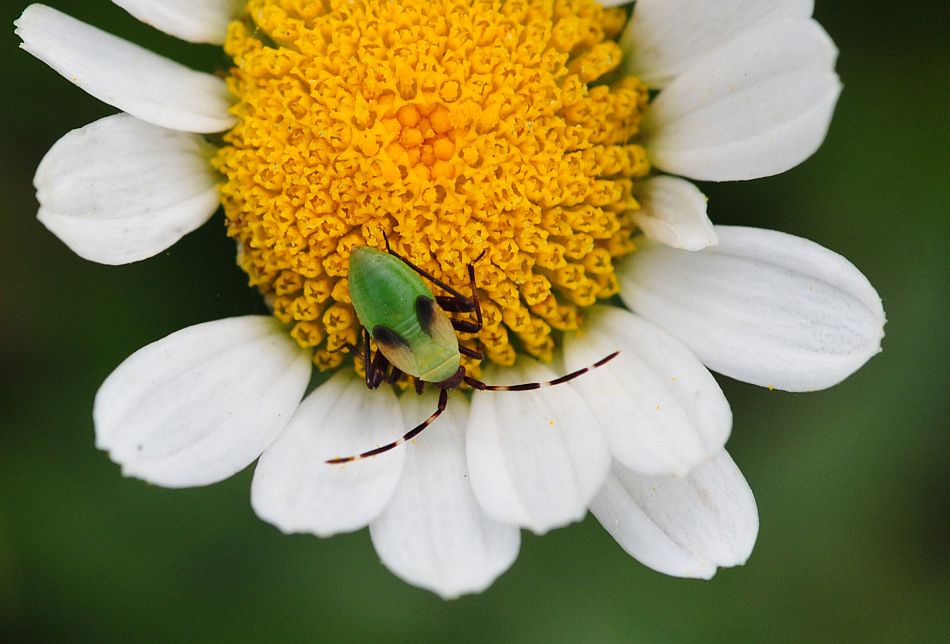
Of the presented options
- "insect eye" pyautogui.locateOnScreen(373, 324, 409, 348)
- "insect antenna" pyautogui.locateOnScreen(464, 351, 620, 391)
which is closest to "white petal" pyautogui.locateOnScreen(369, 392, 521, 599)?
"insect antenna" pyautogui.locateOnScreen(464, 351, 620, 391)

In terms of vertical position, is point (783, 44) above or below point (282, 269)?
above

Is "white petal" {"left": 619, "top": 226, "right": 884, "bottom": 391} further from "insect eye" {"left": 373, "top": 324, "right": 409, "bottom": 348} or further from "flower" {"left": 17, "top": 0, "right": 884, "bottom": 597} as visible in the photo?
"insect eye" {"left": 373, "top": 324, "right": 409, "bottom": 348}

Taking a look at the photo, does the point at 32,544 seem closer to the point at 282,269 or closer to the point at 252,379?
the point at 252,379

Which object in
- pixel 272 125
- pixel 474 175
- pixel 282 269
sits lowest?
pixel 282 269

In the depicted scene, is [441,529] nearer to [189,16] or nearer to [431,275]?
[431,275]

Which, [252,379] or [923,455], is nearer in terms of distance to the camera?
[252,379]

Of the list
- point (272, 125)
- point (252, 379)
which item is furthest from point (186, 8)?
point (252, 379)

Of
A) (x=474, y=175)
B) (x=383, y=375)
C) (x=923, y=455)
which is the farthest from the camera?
(x=923, y=455)
